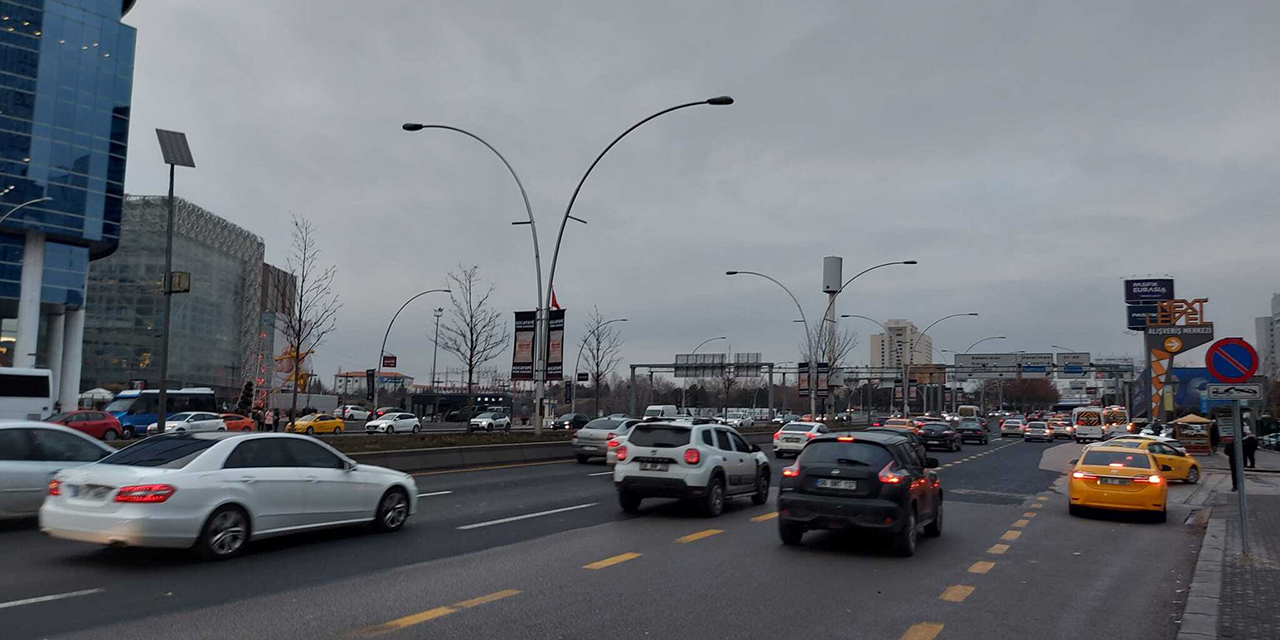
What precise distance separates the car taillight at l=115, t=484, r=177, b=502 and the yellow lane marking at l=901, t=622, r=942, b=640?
287 inches

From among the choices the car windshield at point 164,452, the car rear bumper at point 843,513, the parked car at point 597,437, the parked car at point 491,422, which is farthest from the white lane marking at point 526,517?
the parked car at point 491,422

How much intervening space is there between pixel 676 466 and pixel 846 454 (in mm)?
3968

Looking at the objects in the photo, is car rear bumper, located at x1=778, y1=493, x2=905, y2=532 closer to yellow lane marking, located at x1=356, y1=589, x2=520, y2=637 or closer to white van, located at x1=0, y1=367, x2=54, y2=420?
yellow lane marking, located at x1=356, y1=589, x2=520, y2=637

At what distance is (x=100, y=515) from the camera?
924cm

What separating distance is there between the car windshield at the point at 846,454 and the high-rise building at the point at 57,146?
6013 cm

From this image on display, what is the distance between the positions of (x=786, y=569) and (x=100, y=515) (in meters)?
7.30

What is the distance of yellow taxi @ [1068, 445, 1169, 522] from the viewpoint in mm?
16234

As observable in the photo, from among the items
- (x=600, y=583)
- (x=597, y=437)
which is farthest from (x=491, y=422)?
(x=600, y=583)

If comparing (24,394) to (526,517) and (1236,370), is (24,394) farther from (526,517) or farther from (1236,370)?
(1236,370)

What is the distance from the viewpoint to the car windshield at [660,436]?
49.9ft

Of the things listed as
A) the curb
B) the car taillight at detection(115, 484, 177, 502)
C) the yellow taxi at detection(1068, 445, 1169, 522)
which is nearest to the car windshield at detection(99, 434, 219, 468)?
the car taillight at detection(115, 484, 177, 502)

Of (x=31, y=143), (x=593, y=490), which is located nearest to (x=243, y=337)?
(x=31, y=143)

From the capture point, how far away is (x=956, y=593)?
363 inches

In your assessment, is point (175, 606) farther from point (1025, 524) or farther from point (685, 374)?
point (685, 374)
